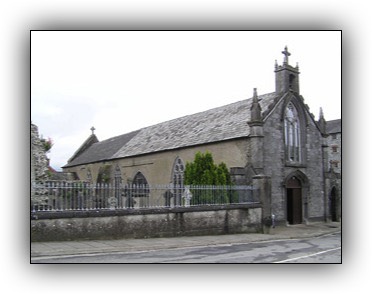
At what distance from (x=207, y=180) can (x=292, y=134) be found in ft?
18.3

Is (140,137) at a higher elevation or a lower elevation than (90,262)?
higher

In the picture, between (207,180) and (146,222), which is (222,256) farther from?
(207,180)

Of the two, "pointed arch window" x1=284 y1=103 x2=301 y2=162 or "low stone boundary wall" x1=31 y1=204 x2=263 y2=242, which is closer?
"low stone boundary wall" x1=31 y1=204 x2=263 y2=242

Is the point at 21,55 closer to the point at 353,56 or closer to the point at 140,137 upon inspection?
the point at 353,56

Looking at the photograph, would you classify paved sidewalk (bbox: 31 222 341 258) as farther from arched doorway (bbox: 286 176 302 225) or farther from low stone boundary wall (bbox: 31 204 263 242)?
arched doorway (bbox: 286 176 302 225)

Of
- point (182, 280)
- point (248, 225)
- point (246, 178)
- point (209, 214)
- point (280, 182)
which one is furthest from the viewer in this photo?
point (280, 182)

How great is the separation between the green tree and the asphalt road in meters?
2.93

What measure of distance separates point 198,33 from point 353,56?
323 centimetres

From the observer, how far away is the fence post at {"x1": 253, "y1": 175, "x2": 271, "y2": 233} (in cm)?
1658

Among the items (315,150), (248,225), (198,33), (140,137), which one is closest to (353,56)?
(198,33)

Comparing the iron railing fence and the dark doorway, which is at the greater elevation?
the iron railing fence

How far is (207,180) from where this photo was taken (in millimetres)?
16891

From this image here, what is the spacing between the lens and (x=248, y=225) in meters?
15.9

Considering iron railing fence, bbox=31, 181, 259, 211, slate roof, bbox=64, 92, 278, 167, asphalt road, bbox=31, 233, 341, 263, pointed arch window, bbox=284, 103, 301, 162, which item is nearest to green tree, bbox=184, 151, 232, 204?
iron railing fence, bbox=31, 181, 259, 211
